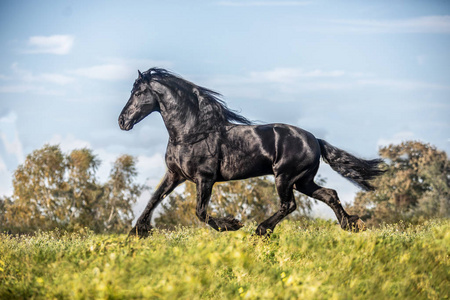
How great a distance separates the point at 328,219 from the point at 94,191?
10.0m

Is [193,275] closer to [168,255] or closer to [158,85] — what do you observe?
[168,255]

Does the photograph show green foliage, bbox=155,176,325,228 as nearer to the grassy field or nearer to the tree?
the tree

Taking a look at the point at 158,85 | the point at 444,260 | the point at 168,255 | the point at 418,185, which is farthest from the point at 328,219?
the point at 418,185

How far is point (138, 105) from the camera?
850 centimetres

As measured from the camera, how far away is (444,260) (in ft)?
26.0

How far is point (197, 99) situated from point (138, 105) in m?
0.89

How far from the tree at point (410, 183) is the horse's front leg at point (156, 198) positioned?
1467 centimetres

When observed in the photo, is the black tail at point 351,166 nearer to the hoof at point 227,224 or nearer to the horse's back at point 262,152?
the horse's back at point 262,152

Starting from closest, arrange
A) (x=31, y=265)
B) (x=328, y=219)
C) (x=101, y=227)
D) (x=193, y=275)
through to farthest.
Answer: (x=193, y=275), (x=31, y=265), (x=328, y=219), (x=101, y=227)

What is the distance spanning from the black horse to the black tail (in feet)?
1.67

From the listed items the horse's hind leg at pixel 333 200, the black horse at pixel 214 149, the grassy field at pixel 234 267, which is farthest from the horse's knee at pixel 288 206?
the grassy field at pixel 234 267

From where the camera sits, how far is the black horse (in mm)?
8234

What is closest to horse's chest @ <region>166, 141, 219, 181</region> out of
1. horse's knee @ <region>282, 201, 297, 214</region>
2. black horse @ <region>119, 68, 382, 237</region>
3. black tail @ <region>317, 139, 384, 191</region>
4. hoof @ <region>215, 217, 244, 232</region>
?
black horse @ <region>119, 68, 382, 237</region>

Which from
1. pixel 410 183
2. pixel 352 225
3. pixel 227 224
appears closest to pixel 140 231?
pixel 227 224
